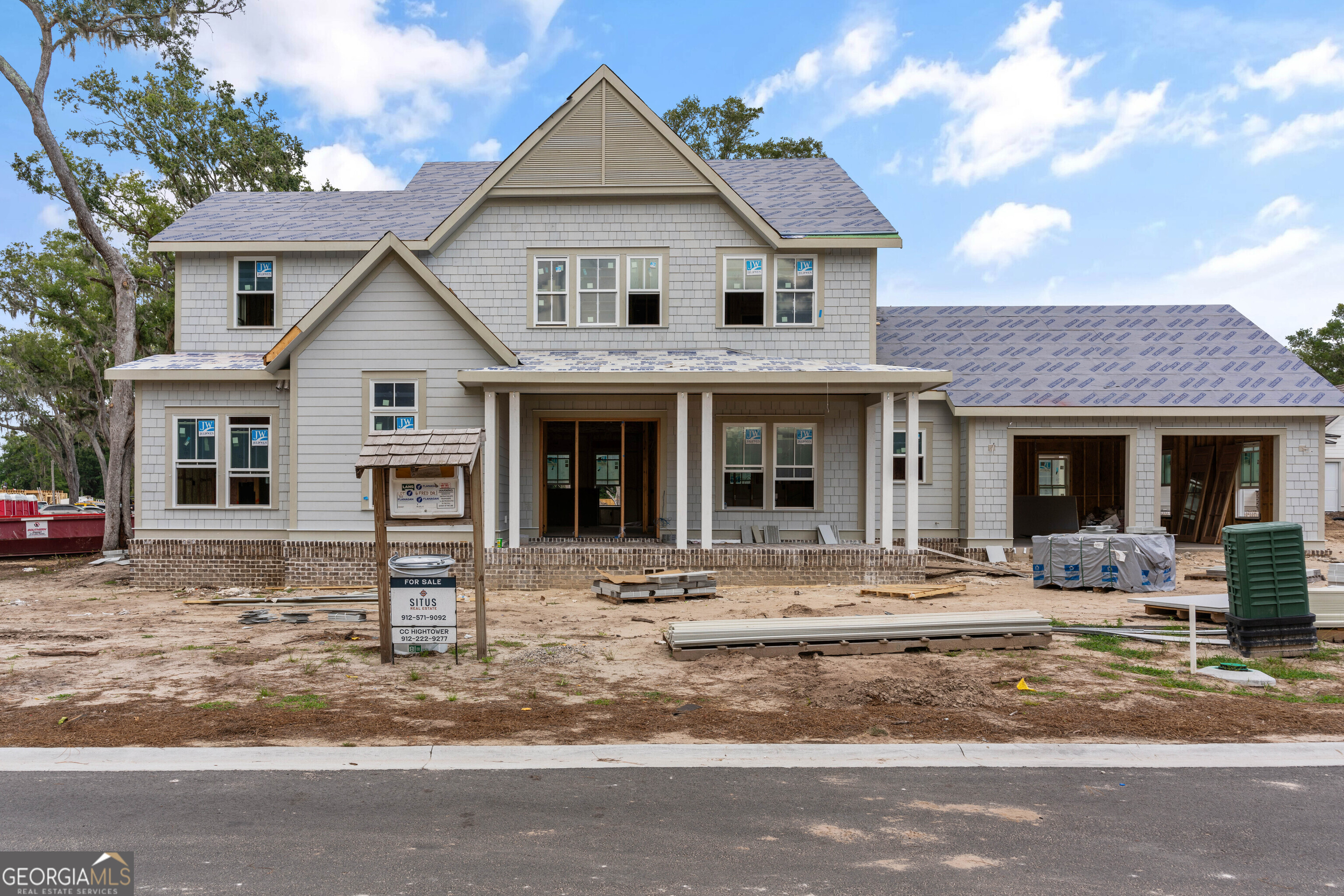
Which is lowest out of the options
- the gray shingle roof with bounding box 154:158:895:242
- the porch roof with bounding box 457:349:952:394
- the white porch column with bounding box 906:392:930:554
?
the white porch column with bounding box 906:392:930:554

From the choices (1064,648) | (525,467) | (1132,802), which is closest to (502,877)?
(1132,802)

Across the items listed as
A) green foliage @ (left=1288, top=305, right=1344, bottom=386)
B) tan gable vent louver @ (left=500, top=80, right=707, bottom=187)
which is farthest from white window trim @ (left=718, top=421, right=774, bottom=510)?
green foliage @ (left=1288, top=305, right=1344, bottom=386)

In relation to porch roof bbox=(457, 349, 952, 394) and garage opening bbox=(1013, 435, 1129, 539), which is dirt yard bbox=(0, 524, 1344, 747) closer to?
porch roof bbox=(457, 349, 952, 394)

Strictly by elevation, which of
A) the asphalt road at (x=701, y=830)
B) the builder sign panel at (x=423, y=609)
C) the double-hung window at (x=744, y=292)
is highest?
the double-hung window at (x=744, y=292)

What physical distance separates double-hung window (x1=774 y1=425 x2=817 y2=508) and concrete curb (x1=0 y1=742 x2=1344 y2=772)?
11.2 m

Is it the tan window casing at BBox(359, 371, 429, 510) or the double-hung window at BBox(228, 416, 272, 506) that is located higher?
the tan window casing at BBox(359, 371, 429, 510)

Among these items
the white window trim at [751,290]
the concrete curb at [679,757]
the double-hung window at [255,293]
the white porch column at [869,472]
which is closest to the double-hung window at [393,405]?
the double-hung window at [255,293]

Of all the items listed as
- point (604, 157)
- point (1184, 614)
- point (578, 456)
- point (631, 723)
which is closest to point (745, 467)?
point (578, 456)

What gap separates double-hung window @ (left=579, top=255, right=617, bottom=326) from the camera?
17406 millimetres

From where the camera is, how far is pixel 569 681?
8.43 metres

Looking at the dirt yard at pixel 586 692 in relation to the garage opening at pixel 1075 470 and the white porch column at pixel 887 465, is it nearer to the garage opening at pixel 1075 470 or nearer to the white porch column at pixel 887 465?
the white porch column at pixel 887 465

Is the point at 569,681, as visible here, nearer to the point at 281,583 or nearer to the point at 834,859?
the point at 834,859

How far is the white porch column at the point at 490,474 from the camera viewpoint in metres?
14.9

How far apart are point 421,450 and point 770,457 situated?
966 cm
